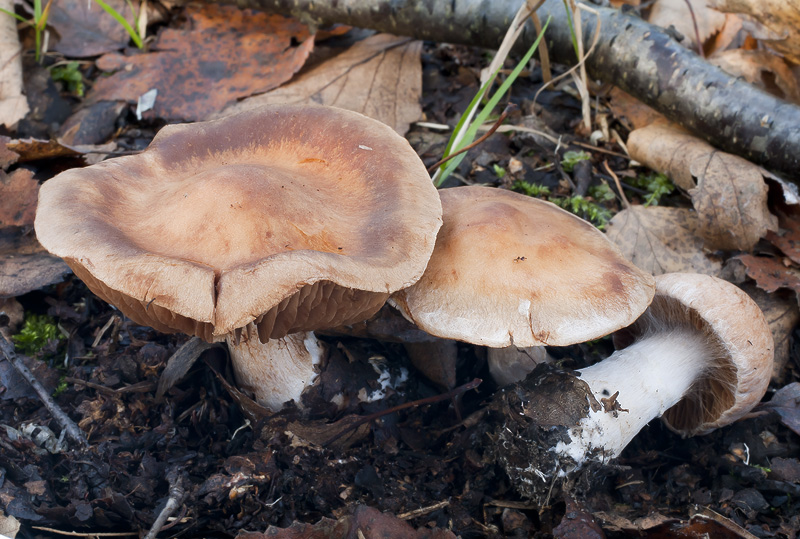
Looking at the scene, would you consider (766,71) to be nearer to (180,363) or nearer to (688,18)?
(688,18)

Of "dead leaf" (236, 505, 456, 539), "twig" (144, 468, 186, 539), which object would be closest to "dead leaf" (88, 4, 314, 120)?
"twig" (144, 468, 186, 539)

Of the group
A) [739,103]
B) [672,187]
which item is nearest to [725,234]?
[672,187]

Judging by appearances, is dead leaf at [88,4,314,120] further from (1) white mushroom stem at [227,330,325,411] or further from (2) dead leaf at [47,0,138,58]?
(1) white mushroom stem at [227,330,325,411]

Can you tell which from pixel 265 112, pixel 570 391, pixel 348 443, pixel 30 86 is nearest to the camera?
pixel 570 391

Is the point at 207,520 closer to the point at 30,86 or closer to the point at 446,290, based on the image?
the point at 446,290

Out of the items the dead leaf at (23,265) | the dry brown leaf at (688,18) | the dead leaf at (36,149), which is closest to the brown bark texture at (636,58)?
the dry brown leaf at (688,18)

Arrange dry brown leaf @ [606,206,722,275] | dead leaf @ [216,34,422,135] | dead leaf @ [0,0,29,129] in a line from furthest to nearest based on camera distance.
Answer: dead leaf @ [216,34,422,135], dead leaf @ [0,0,29,129], dry brown leaf @ [606,206,722,275]
